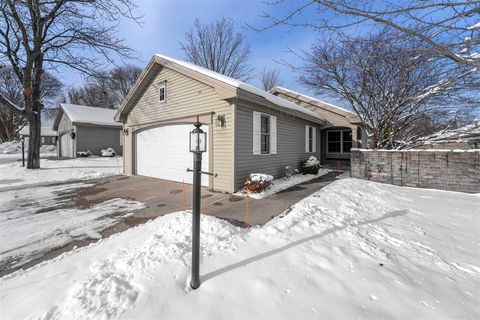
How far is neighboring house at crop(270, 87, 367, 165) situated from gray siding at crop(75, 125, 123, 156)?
628 inches

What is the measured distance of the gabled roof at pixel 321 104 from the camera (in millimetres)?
12094

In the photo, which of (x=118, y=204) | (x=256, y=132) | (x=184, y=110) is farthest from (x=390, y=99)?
(x=118, y=204)

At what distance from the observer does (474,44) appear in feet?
9.55

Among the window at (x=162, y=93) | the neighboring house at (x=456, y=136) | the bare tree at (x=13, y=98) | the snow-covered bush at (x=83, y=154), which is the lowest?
the snow-covered bush at (x=83, y=154)

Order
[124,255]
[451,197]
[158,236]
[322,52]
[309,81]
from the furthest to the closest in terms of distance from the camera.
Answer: [309,81] → [322,52] → [451,197] → [158,236] → [124,255]

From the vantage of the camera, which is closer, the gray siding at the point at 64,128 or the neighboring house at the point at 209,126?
the neighboring house at the point at 209,126

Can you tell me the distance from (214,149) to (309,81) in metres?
8.32

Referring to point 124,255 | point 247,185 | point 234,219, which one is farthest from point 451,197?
point 124,255

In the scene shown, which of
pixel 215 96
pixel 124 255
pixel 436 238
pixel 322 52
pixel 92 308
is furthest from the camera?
pixel 322 52

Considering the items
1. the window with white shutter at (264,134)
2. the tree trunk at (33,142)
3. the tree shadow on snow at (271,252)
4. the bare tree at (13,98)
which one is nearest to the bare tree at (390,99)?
the window with white shutter at (264,134)

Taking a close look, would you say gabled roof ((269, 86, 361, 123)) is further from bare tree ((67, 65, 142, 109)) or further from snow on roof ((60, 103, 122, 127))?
bare tree ((67, 65, 142, 109))

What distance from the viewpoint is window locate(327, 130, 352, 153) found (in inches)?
586

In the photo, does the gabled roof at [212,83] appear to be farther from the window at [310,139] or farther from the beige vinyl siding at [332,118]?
the beige vinyl siding at [332,118]

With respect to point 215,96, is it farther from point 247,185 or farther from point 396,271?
point 396,271
